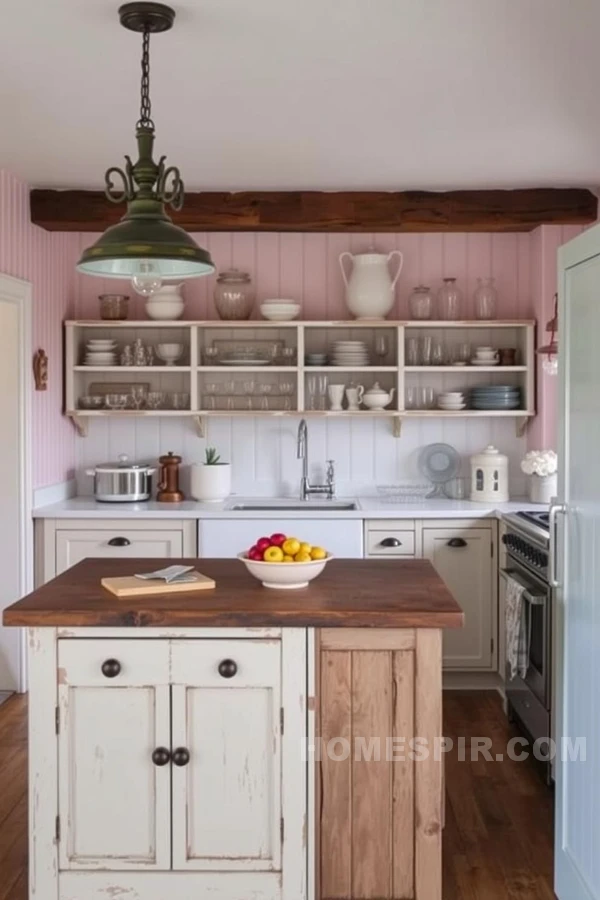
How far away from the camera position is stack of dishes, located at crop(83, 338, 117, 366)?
5.10 metres

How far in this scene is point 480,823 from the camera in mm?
3266

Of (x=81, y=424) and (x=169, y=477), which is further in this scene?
(x=81, y=424)

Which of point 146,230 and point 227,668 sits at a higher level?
point 146,230

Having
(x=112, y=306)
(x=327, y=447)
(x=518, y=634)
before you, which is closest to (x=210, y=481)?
(x=327, y=447)

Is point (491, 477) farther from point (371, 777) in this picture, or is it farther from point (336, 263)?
point (371, 777)

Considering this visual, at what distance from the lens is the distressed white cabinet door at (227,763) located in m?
2.52

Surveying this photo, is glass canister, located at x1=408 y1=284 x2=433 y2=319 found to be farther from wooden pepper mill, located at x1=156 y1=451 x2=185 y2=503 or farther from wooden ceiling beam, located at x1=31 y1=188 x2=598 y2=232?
wooden pepper mill, located at x1=156 y1=451 x2=185 y2=503

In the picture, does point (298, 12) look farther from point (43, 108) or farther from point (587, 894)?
point (587, 894)

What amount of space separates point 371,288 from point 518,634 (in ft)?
6.96

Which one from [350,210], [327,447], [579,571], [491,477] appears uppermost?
[350,210]

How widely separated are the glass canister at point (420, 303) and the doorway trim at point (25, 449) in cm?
205

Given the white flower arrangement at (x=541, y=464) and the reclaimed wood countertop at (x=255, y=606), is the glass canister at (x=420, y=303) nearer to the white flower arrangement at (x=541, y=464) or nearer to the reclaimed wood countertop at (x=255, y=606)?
the white flower arrangement at (x=541, y=464)

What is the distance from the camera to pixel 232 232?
5.25 m

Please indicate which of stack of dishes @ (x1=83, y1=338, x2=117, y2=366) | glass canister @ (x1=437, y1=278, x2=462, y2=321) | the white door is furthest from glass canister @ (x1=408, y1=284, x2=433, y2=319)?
the white door
